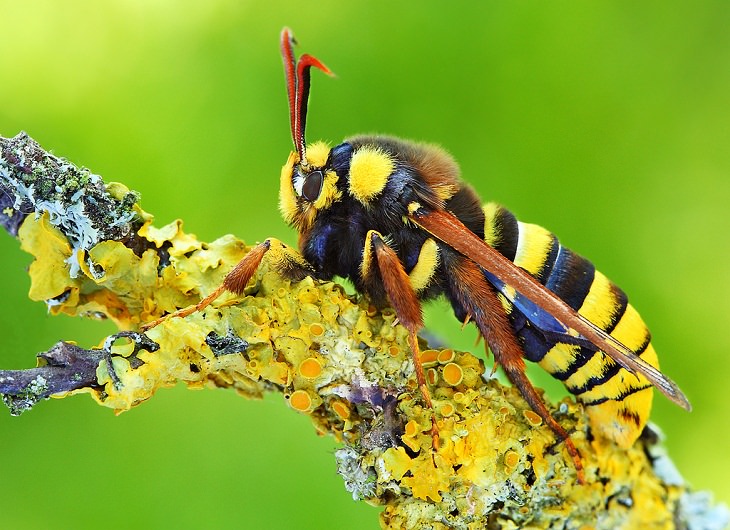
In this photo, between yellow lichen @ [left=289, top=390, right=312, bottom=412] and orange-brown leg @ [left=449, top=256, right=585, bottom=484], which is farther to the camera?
orange-brown leg @ [left=449, top=256, right=585, bottom=484]

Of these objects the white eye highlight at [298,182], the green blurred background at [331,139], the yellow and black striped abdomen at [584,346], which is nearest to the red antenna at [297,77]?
the white eye highlight at [298,182]

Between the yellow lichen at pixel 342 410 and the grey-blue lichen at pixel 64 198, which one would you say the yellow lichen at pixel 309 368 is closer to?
the yellow lichen at pixel 342 410

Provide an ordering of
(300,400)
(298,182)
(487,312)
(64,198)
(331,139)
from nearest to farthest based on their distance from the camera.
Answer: (64,198) < (300,400) < (487,312) < (298,182) < (331,139)

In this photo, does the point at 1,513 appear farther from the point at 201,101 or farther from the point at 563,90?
the point at 563,90

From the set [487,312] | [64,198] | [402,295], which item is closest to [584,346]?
[487,312]

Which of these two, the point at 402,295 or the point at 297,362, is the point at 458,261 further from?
the point at 297,362

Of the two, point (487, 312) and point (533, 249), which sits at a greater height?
point (533, 249)

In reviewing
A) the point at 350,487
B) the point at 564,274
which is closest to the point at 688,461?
the point at 564,274

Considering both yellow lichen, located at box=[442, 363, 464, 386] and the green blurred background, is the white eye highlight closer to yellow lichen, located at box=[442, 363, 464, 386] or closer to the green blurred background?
yellow lichen, located at box=[442, 363, 464, 386]

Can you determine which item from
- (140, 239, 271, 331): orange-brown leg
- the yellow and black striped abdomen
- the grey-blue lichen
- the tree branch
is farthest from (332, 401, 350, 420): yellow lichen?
the grey-blue lichen
